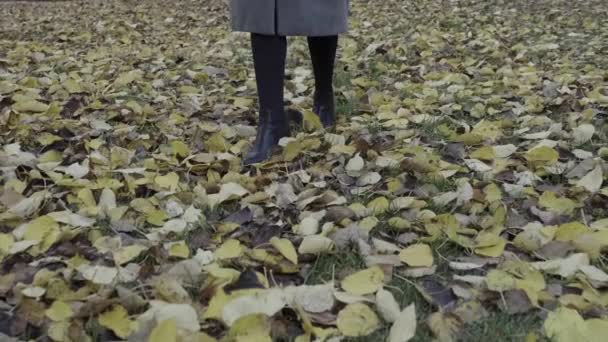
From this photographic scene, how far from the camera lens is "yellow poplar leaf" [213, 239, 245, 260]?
1.39 m

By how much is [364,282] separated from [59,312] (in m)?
0.57

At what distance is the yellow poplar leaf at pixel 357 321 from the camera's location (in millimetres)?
1139

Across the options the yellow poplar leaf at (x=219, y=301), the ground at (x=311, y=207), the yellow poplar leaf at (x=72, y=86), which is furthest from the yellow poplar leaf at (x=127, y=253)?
the yellow poplar leaf at (x=72, y=86)

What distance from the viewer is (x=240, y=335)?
110 centimetres

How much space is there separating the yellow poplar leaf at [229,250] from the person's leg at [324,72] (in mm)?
1021

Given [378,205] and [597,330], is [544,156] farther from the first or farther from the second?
[597,330]

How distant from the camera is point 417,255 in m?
1.38

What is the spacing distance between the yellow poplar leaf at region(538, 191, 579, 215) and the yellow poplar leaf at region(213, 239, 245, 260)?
77 centimetres

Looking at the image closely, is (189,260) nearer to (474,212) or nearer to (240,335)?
(240,335)

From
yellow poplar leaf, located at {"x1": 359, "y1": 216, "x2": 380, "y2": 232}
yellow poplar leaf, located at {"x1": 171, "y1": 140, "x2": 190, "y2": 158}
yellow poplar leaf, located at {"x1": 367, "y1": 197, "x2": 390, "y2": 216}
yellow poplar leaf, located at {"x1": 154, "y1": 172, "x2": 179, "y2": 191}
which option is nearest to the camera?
yellow poplar leaf, located at {"x1": 359, "y1": 216, "x2": 380, "y2": 232}

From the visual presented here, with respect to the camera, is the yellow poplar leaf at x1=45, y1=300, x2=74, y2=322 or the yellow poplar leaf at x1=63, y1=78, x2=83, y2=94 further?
the yellow poplar leaf at x1=63, y1=78, x2=83, y2=94

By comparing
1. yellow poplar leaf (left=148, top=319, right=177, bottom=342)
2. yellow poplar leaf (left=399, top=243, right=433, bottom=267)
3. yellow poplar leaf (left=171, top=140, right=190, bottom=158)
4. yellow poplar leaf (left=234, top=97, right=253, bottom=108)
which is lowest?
yellow poplar leaf (left=234, top=97, right=253, bottom=108)

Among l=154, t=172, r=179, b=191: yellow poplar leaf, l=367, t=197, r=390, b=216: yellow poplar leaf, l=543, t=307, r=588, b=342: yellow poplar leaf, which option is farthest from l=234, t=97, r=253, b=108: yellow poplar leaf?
l=543, t=307, r=588, b=342: yellow poplar leaf

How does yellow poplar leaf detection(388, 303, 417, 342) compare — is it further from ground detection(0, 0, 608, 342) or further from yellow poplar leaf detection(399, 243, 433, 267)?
yellow poplar leaf detection(399, 243, 433, 267)
